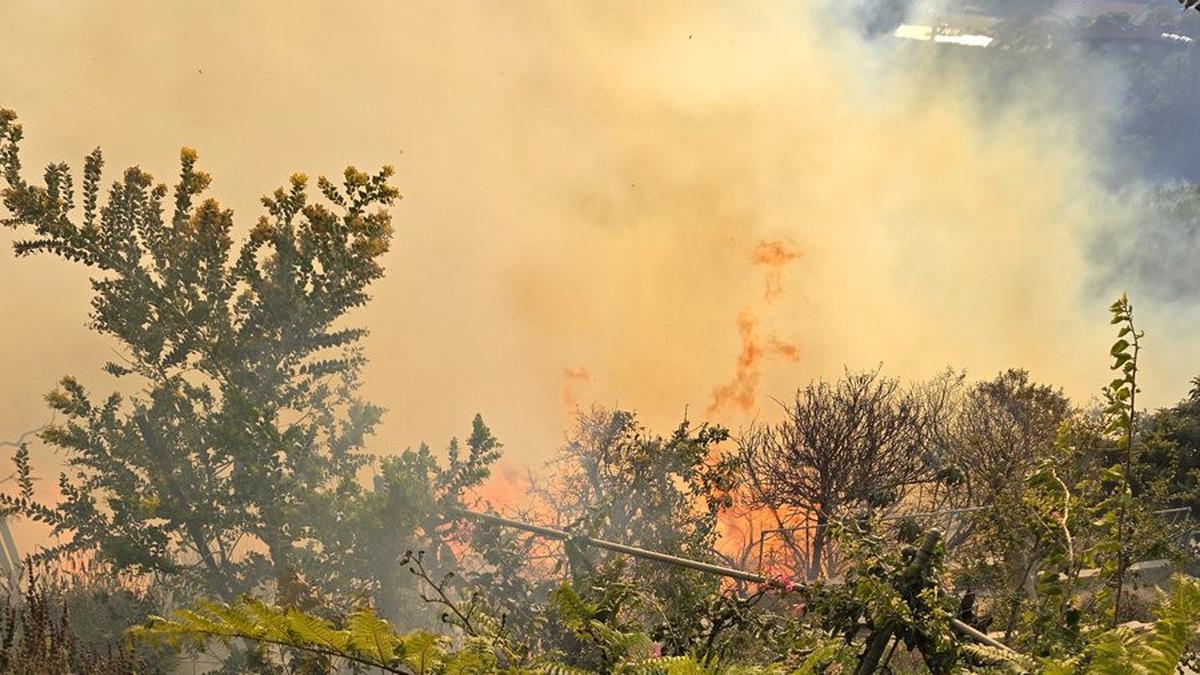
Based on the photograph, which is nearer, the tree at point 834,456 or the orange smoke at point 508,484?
the tree at point 834,456

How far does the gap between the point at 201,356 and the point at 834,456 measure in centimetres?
1386

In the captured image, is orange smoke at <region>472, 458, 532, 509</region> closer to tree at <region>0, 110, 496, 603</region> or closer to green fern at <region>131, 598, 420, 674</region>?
tree at <region>0, 110, 496, 603</region>

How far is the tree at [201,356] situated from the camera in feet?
28.6

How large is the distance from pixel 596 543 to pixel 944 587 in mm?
2539

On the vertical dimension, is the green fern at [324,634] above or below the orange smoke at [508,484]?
below

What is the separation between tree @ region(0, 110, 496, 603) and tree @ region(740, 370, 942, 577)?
10853 mm

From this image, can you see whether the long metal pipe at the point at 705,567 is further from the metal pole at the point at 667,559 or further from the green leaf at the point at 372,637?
the green leaf at the point at 372,637

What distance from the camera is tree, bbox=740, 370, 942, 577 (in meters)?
17.9

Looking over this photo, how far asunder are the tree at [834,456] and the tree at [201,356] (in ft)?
35.6

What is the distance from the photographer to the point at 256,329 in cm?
946

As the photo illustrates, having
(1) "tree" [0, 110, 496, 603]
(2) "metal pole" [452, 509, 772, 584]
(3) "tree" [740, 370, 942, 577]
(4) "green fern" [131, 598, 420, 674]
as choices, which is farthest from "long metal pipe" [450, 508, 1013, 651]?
(3) "tree" [740, 370, 942, 577]

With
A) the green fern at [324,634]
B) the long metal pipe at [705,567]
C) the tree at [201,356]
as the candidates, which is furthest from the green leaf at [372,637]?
the tree at [201,356]

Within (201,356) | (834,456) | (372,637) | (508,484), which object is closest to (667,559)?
(372,637)

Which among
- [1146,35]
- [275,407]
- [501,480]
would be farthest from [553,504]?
[1146,35]
